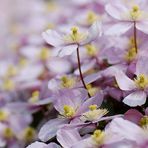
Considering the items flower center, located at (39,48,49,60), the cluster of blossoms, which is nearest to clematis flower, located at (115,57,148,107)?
the cluster of blossoms

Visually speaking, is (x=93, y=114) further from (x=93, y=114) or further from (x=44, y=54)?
(x=44, y=54)

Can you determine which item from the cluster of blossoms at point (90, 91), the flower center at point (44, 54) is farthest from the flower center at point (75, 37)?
the flower center at point (44, 54)

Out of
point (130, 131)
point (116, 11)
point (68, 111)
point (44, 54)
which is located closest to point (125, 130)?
point (130, 131)

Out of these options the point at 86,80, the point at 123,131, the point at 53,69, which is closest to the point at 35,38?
the point at 53,69

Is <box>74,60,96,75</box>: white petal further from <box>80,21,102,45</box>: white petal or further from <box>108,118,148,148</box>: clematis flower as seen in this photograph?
<box>108,118,148,148</box>: clematis flower

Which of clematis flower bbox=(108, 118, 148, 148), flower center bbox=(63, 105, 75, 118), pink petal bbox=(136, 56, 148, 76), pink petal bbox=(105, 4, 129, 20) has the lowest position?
flower center bbox=(63, 105, 75, 118)

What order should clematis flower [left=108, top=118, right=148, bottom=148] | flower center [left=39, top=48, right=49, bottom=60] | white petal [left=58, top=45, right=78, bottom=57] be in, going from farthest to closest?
1. flower center [left=39, top=48, right=49, bottom=60]
2. white petal [left=58, top=45, right=78, bottom=57]
3. clematis flower [left=108, top=118, right=148, bottom=148]

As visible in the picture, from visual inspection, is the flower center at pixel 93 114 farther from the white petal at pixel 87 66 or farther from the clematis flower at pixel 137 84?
the white petal at pixel 87 66
